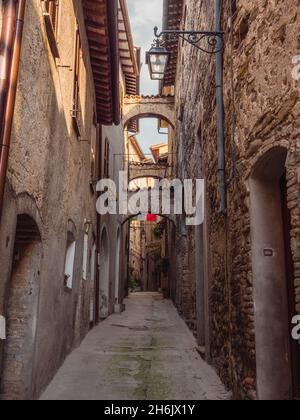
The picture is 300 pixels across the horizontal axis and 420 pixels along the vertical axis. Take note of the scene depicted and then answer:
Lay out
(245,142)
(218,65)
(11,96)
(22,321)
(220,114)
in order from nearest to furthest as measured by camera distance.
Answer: (11,96) < (22,321) < (245,142) < (220,114) < (218,65)

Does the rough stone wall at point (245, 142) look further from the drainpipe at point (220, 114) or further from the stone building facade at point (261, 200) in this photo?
the drainpipe at point (220, 114)

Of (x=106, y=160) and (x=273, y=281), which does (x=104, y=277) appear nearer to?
(x=106, y=160)

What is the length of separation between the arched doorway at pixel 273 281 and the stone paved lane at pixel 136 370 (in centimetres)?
→ 116

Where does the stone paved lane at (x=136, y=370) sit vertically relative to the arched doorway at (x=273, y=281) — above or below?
below

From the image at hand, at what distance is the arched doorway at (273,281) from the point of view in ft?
13.9

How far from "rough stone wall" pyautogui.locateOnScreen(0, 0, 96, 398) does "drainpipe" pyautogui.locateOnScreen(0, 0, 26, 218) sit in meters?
0.28

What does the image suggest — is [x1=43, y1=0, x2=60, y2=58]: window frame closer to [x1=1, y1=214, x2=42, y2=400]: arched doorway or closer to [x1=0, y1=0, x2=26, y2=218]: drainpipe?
[x1=0, y1=0, x2=26, y2=218]: drainpipe

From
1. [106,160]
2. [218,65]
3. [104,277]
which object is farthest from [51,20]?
[104,277]

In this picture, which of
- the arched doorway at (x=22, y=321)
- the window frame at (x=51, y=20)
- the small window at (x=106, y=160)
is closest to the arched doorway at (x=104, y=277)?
the small window at (x=106, y=160)

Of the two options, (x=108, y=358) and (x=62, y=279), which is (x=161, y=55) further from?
(x=108, y=358)

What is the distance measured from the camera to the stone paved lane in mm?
5293

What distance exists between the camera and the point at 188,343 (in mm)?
8758

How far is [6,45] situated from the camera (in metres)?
3.37

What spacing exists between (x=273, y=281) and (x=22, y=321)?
2.53 m
